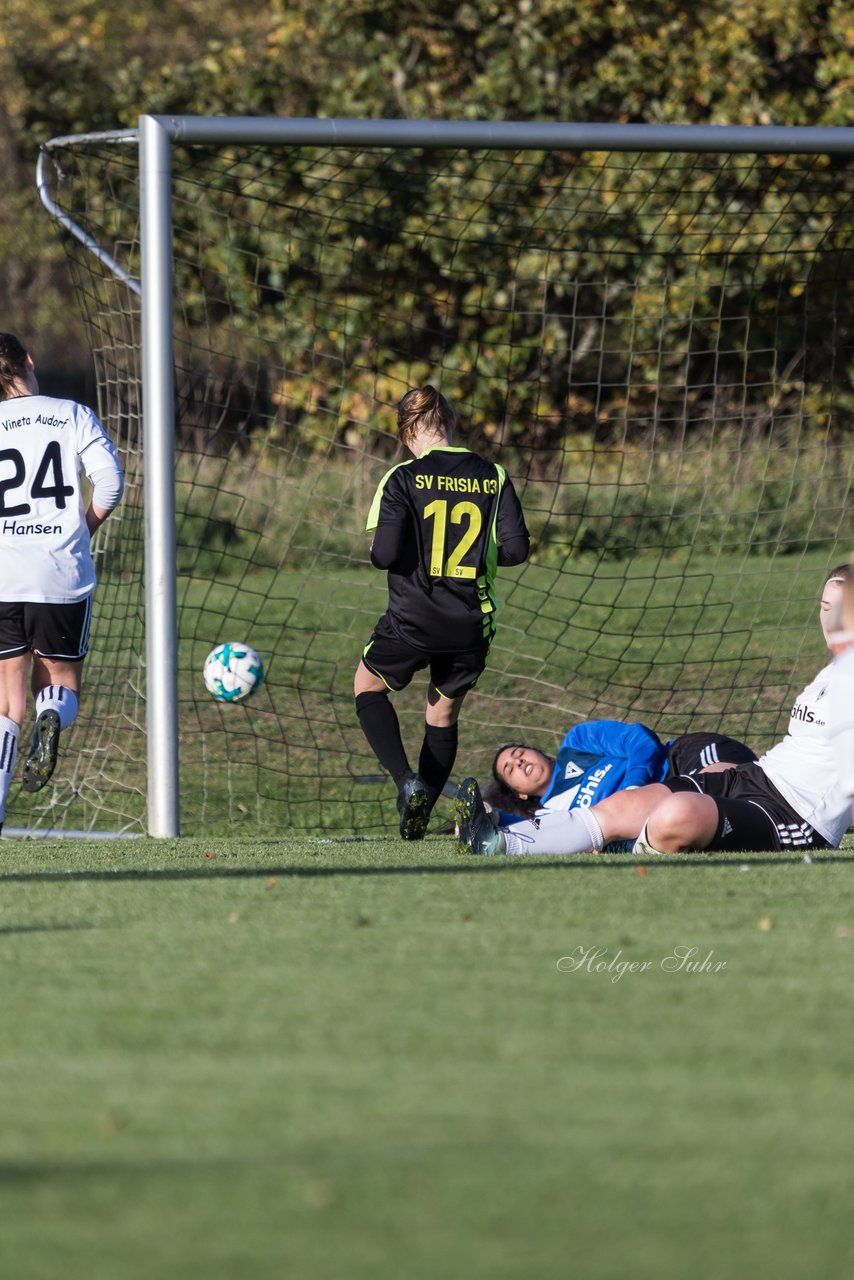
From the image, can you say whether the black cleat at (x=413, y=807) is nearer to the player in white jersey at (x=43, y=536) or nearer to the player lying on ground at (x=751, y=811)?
the player lying on ground at (x=751, y=811)

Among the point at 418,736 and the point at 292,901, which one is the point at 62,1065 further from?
the point at 418,736

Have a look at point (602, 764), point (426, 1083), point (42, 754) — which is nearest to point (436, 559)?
point (602, 764)

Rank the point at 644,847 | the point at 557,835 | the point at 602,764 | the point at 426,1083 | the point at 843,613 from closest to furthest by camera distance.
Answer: the point at 426,1083
the point at 843,613
the point at 644,847
the point at 557,835
the point at 602,764

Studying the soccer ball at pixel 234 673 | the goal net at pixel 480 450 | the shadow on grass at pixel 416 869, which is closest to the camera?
the shadow on grass at pixel 416 869

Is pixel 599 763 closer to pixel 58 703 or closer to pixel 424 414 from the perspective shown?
pixel 424 414

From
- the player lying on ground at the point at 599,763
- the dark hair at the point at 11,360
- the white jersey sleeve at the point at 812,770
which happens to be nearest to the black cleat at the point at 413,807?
the player lying on ground at the point at 599,763

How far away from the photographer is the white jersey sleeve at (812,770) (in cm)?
573

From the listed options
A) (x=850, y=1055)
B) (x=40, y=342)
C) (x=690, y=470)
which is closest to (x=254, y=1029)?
(x=850, y=1055)

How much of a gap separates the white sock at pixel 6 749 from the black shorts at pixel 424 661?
1316mm

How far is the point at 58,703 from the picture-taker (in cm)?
627

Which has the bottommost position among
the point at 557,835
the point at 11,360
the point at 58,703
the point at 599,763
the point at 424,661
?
the point at 557,835

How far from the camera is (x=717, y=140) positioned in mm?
7348

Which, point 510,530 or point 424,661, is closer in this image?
point 510,530

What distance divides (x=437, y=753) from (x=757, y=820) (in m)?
1.30
